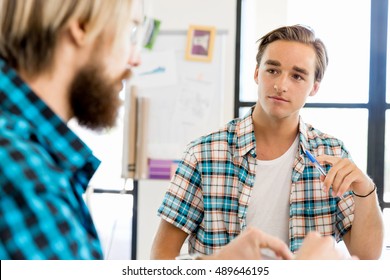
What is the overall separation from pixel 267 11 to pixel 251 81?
39cm

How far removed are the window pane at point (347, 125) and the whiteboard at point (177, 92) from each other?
1.81 feet

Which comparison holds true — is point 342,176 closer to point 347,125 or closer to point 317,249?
point 317,249

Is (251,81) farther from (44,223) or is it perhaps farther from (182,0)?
(44,223)

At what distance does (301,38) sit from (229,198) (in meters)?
0.50

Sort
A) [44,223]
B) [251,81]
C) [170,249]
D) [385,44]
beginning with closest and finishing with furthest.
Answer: [44,223] < [170,249] < [385,44] < [251,81]

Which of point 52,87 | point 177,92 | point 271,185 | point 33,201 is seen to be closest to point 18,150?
point 33,201

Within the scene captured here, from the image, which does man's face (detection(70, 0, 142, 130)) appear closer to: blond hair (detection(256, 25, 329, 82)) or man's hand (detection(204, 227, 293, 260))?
man's hand (detection(204, 227, 293, 260))

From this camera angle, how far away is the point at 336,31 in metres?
2.66

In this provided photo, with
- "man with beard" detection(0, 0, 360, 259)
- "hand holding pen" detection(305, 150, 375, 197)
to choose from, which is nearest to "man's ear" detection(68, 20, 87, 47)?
"man with beard" detection(0, 0, 360, 259)

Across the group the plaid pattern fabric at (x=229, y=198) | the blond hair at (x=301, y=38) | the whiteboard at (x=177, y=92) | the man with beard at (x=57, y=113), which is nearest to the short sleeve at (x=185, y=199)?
the plaid pattern fabric at (x=229, y=198)

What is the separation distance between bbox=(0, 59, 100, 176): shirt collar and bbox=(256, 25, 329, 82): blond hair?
94cm

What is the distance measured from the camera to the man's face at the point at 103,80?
64cm

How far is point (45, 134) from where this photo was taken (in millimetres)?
552

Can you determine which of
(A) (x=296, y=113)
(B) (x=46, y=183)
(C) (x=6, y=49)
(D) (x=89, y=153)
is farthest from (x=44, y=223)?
(A) (x=296, y=113)
